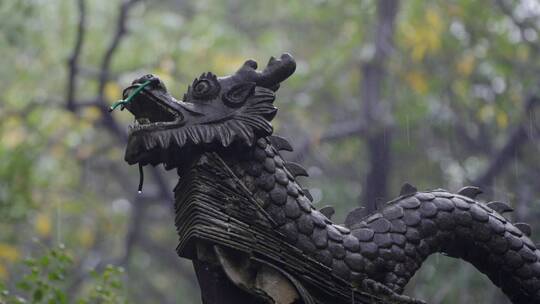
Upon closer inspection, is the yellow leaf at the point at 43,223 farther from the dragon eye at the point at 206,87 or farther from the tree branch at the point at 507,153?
the dragon eye at the point at 206,87

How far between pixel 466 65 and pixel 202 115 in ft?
27.4

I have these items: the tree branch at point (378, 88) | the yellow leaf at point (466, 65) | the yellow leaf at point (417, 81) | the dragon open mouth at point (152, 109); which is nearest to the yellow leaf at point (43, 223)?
the tree branch at point (378, 88)

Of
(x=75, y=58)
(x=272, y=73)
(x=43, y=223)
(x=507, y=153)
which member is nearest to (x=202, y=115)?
(x=272, y=73)

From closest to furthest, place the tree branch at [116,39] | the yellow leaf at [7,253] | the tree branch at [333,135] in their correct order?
1. the yellow leaf at [7,253]
2. the tree branch at [116,39]
3. the tree branch at [333,135]

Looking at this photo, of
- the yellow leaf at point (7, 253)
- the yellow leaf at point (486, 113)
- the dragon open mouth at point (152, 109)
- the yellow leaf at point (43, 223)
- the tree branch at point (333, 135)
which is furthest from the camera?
the yellow leaf at point (43, 223)

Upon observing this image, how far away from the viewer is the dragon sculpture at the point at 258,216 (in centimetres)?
305

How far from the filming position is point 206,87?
10.7 feet

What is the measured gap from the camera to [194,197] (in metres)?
3.10

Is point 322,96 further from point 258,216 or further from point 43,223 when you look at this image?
point 258,216

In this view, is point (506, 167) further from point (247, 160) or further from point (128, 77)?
point (247, 160)

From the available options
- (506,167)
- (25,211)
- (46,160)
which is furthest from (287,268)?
(46,160)

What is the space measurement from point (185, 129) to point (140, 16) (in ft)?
31.7

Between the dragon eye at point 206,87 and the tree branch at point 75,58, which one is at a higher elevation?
the tree branch at point 75,58

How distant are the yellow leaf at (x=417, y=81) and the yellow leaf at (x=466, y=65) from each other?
415 mm
